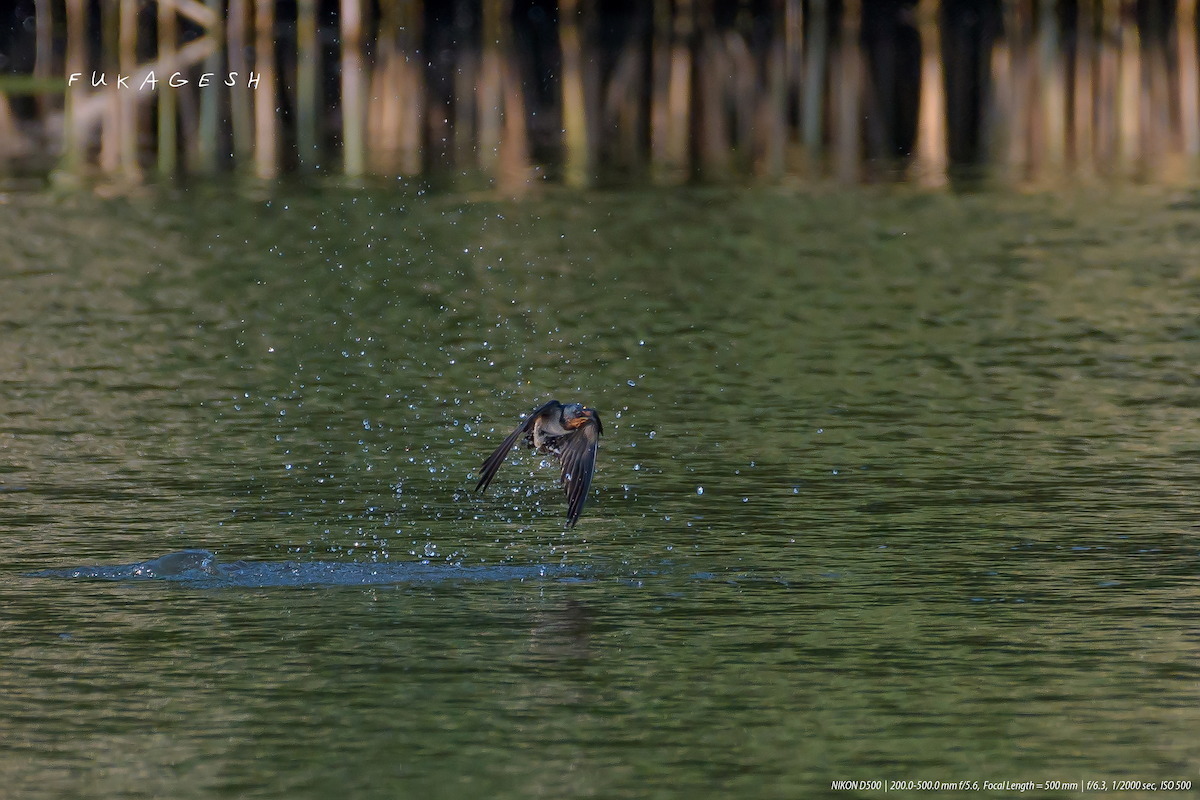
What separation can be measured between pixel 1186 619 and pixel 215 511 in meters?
6.81

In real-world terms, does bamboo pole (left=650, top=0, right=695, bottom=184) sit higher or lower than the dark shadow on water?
higher

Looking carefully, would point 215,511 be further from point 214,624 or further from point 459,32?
point 459,32

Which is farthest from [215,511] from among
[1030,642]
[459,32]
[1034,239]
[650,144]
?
[459,32]

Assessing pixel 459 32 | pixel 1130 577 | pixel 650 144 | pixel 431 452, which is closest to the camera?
pixel 1130 577

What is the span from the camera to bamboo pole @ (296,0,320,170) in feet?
135

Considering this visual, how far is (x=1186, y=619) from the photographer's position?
12961mm

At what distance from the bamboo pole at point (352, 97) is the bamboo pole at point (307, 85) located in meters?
0.60

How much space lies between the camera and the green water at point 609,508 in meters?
11.0

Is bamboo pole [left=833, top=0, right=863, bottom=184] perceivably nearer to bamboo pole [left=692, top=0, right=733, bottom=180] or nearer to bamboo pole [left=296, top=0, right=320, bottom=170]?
bamboo pole [left=692, top=0, right=733, bottom=180]

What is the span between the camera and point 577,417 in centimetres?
1400

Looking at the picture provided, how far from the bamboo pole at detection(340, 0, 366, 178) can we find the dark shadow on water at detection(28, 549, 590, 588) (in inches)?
888

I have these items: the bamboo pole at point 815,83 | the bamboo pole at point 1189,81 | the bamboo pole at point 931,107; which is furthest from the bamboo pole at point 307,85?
the bamboo pole at point 1189,81

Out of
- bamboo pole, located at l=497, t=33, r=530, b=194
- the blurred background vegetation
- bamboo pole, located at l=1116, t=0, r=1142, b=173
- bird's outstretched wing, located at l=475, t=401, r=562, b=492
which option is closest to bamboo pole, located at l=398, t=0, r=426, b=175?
the blurred background vegetation

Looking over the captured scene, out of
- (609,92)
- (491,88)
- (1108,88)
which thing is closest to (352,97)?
(491,88)
